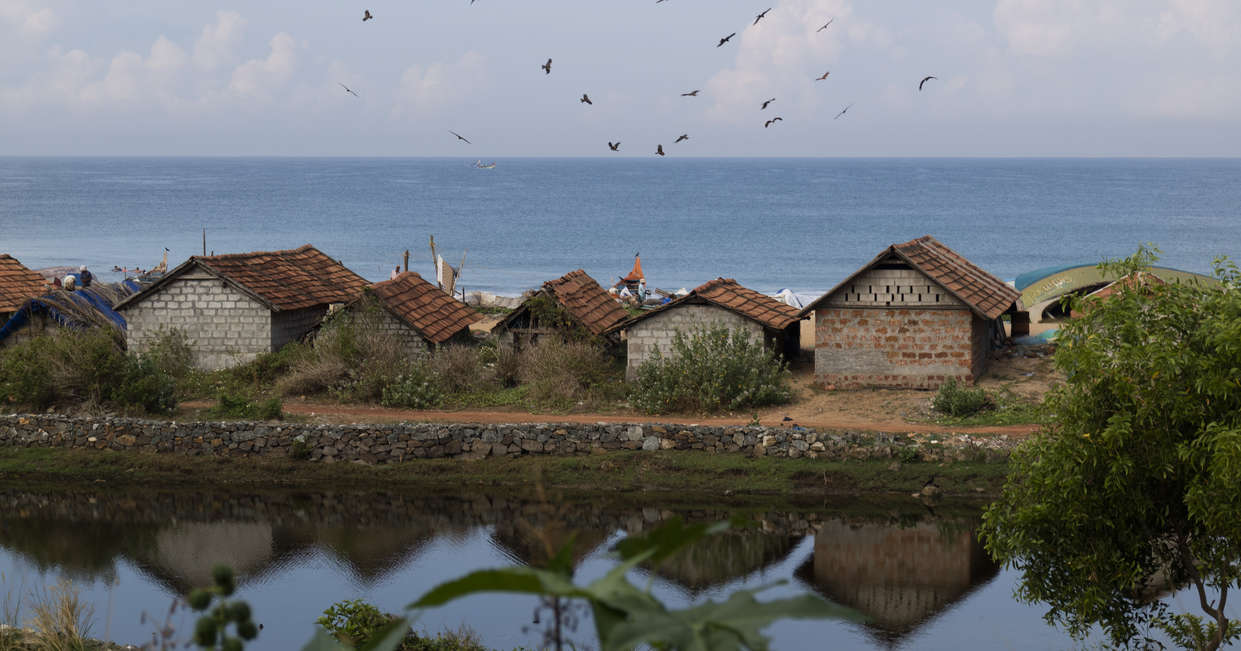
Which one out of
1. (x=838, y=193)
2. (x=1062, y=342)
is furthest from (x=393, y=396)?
(x=838, y=193)

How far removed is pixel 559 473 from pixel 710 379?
4419mm

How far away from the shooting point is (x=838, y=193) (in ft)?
540

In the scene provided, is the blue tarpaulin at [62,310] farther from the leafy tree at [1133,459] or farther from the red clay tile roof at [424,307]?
the leafy tree at [1133,459]

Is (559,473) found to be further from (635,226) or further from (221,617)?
(635,226)

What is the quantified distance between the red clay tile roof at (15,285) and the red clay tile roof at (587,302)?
14093 mm

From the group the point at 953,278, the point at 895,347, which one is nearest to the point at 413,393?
the point at 895,347

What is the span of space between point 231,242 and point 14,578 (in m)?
84.9

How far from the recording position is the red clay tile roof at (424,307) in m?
28.2

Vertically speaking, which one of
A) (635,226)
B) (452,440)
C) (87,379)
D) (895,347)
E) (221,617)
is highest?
(635,226)

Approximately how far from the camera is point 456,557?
1869 cm

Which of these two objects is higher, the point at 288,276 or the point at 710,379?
the point at 288,276

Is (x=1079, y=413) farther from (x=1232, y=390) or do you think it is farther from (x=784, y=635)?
(x=784, y=635)

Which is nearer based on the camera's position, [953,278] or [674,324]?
[953,278]

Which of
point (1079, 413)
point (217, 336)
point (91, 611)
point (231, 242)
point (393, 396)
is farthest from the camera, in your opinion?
point (231, 242)
